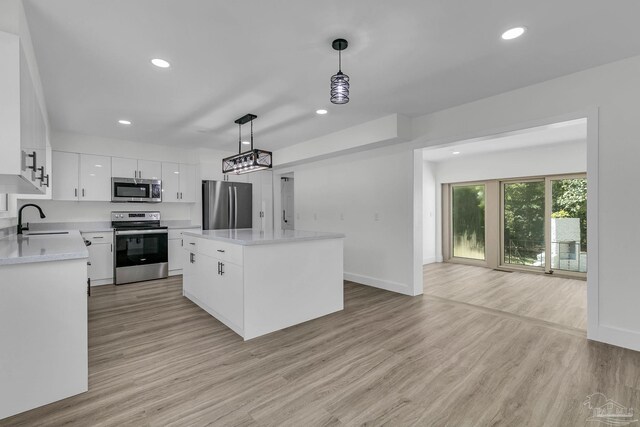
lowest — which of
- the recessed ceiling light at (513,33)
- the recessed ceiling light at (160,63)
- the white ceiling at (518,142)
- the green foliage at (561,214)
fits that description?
the green foliage at (561,214)

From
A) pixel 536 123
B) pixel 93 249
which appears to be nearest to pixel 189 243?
pixel 93 249

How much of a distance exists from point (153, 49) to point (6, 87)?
40.8 inches

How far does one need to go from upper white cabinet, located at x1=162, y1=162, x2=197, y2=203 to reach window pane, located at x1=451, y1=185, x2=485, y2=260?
5606mm

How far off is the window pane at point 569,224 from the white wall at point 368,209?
10.6 feet

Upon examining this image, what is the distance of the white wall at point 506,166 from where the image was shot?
5215 mm

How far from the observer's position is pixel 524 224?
19.3ft

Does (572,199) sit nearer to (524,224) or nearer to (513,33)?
(524,224)

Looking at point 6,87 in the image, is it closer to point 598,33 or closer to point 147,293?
point 147,293

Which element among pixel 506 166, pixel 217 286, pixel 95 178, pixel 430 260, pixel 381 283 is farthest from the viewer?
pixel 430 260

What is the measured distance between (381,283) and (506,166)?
3607 millimetres

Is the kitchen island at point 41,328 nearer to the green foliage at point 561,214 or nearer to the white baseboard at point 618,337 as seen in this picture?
the white baseboard at point 618,337

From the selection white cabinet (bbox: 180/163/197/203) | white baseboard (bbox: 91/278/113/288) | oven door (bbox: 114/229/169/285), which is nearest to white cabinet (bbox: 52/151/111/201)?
oven door (bbox: 114/229/169/285)

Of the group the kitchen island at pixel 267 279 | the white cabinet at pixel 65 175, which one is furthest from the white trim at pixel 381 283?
the white cabinet at pixel 65 175

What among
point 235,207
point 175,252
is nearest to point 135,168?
point 175,252
